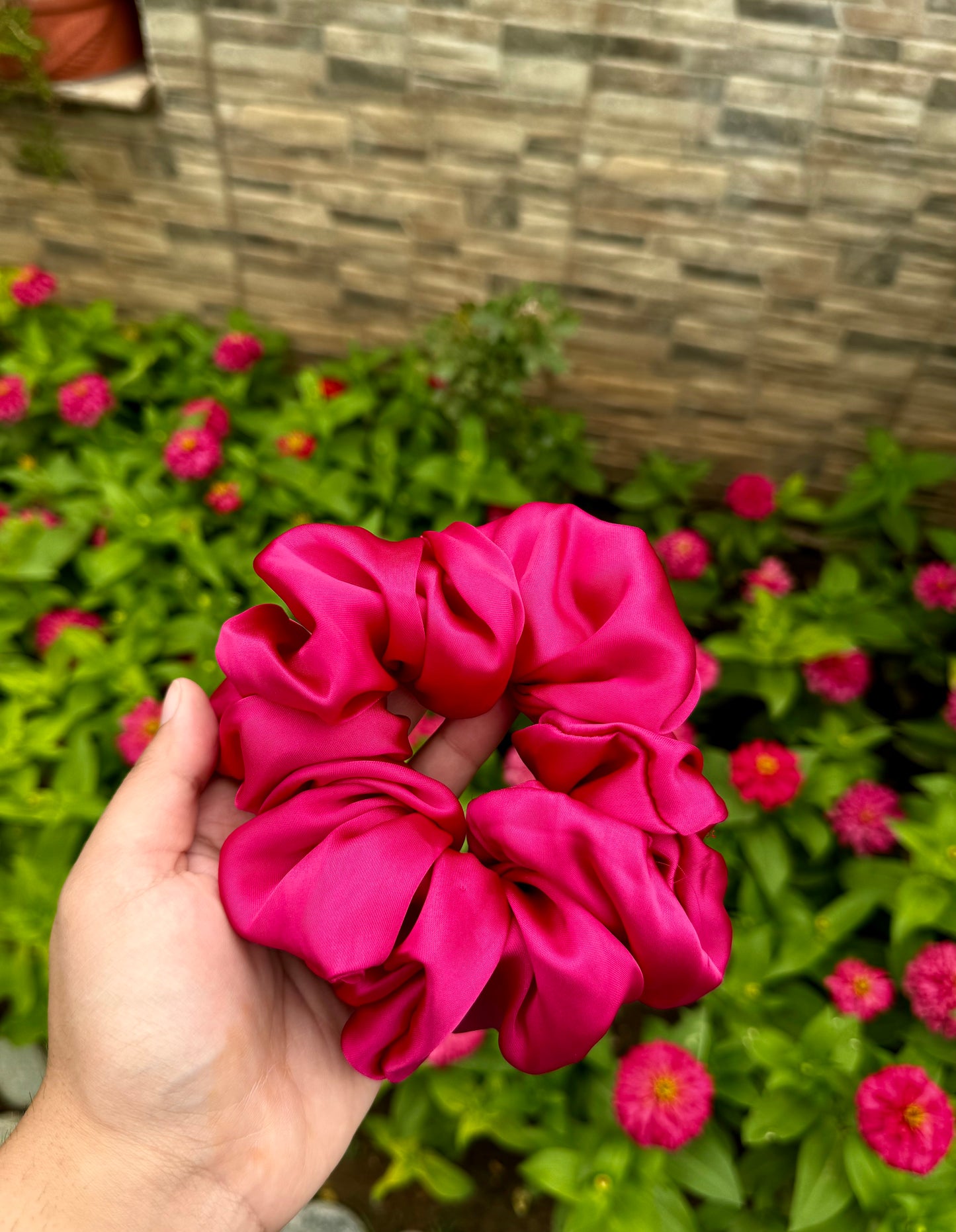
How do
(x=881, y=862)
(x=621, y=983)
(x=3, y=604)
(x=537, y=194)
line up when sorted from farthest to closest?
1. (x=537, y=194)
2. (x=3, y=604)
3. (x=881, y=862)
4. (x=621, y=983)

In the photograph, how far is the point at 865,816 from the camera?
1143mm

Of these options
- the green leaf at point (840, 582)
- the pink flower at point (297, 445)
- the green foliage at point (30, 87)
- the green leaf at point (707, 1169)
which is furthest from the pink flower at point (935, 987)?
the green foliage at point (30, 87)

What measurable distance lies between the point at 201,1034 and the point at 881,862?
83 cm

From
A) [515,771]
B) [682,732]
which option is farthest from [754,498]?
[515,771]

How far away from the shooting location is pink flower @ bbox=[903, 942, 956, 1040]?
96 cm

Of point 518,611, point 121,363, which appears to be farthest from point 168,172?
point 518,611

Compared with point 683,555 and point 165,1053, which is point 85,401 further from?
point 165,1053

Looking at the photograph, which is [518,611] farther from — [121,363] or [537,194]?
[121,363]

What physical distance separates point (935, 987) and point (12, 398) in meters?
1.47

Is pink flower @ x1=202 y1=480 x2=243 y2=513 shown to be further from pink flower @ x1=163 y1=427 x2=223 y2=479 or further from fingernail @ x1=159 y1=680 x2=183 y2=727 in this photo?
fingernail @ x1=159 y1=680 x2=183 y2=727

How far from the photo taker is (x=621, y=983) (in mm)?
724

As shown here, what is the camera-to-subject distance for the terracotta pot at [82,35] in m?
1.51

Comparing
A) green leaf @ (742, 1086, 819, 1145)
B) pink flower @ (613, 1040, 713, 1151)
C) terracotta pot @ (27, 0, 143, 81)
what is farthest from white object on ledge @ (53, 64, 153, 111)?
green leaf @ (742, 1086, 819, 1145)

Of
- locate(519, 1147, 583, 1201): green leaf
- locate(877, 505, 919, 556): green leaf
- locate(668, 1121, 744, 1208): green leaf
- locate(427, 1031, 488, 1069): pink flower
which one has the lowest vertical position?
locate(668, 1121, 744, 1208): green leaf
